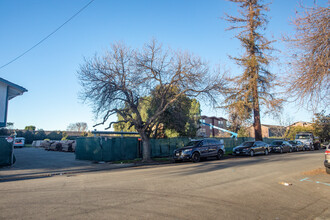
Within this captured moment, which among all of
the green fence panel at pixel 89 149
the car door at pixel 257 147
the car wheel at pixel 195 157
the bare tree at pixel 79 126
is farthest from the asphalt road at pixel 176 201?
the bare tree at pixel 79 126

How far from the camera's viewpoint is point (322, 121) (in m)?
43.9

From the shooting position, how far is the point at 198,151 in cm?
1809

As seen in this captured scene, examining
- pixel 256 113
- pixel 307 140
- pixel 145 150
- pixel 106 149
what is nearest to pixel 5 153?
pixel 106 149

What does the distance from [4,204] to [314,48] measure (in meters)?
10.5

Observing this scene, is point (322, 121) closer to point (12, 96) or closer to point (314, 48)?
point (314, 48)

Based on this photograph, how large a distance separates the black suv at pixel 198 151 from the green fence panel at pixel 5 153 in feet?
36.4

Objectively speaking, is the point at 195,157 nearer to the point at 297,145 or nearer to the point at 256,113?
the point at 256,113

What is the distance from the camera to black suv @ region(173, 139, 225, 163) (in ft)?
58.0

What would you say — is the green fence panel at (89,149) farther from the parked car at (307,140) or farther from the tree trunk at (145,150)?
the parked car at (307,140)

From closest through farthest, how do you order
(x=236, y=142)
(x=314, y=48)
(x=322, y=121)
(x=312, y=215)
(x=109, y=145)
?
(x=312, y=215) → (x=314, y=48) → (x=109, y=145) → (x=236, y=142) → (x=322, y=121)

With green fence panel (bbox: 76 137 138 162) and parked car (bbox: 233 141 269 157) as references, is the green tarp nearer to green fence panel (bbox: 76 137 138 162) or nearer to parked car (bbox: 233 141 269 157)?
green fence panel (bbox: 76 137 138 162)

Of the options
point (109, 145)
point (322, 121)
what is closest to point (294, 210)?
point (109, 145)

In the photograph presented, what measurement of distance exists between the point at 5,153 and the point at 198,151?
13.0m

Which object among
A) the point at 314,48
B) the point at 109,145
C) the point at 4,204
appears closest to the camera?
the point at 4,204
